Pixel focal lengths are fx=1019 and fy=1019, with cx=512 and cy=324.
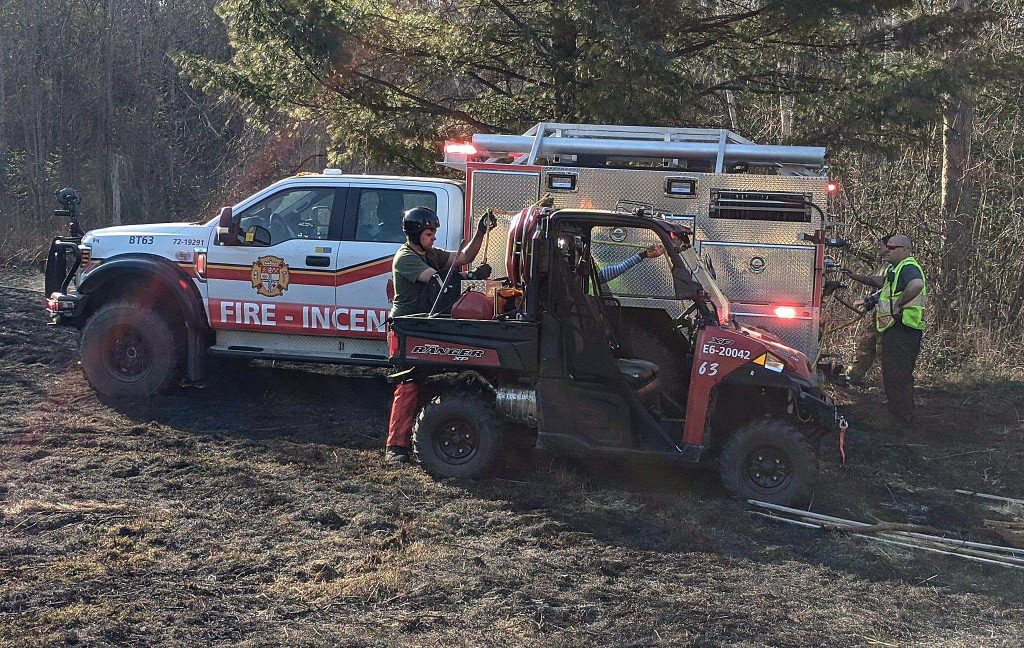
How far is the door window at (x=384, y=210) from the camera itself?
926 centimetres

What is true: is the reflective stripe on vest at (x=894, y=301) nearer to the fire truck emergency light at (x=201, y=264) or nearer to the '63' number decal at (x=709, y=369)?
the '63' number decal at (x=709, y=369)

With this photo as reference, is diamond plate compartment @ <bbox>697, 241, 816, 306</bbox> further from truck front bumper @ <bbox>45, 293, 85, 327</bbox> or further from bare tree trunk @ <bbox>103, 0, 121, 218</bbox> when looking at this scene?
bare tree trunk @ <bbox>103, 0, 121, 218</bbox>

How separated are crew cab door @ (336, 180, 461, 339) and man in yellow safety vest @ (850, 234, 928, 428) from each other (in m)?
4.22

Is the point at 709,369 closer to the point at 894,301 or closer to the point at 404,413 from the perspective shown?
the point at 404,413

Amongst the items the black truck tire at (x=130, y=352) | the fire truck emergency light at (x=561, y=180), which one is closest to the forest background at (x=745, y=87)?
the fire truck emergency light at (x=561, y=180)

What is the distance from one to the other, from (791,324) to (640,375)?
2.11m

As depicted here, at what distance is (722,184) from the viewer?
28.2 ft

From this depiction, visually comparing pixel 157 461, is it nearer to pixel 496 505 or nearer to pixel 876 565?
pixel 496 505

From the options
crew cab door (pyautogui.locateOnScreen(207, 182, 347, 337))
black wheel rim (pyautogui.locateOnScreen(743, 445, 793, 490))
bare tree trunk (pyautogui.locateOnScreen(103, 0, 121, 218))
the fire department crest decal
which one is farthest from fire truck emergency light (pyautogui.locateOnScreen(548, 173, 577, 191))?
bare tree trunk (pyautogui.locateOnScreen(103, 0, 121, 218))

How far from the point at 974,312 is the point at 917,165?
84.6 inches

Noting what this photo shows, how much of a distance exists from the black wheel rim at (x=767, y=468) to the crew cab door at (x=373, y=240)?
11.5 feet

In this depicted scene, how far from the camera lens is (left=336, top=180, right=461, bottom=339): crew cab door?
9.13m

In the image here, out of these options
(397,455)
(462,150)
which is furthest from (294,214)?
(397,455)

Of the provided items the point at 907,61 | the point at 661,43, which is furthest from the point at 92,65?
the point at 907,61
